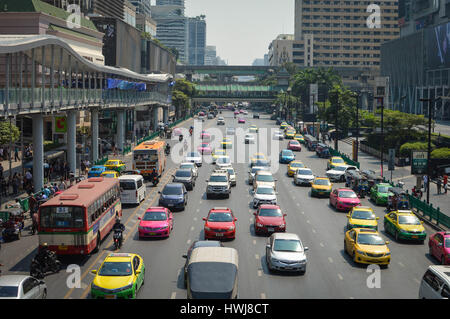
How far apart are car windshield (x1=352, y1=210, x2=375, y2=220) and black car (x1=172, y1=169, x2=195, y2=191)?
1672cm

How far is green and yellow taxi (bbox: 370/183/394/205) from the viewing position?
42.2m

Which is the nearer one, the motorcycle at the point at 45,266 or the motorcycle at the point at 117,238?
the motorcycle at the point at 45,266

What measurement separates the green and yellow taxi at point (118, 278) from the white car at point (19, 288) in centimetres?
194

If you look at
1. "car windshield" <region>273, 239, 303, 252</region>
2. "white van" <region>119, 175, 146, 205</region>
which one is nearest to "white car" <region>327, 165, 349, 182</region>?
"white van" <region>119, 175, 146, 205</region>

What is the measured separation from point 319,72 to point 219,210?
5190 inches

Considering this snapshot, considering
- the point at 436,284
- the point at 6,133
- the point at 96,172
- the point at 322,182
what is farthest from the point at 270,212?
the point at 6,133

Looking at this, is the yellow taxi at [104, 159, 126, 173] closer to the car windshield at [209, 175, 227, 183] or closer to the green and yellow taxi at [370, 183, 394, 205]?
the car windshield at [209, 175, 227, 183]

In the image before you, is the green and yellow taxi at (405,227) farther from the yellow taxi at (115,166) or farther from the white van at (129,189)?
the yellow taxi at (115,166)

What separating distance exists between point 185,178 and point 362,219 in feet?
57.9

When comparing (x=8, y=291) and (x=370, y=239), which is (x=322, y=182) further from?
(x=8, y=291)

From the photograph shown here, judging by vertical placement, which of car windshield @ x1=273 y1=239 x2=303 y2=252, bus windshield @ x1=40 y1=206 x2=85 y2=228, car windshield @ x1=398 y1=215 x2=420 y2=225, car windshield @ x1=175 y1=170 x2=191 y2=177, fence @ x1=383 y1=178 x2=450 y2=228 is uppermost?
bus windshield @ x1=40 y1=206 x2=85 y2=228

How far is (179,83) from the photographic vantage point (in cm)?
15875

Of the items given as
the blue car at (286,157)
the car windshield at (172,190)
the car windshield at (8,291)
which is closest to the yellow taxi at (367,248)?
the car windshield at (8,291)

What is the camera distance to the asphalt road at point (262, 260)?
70.9ft
